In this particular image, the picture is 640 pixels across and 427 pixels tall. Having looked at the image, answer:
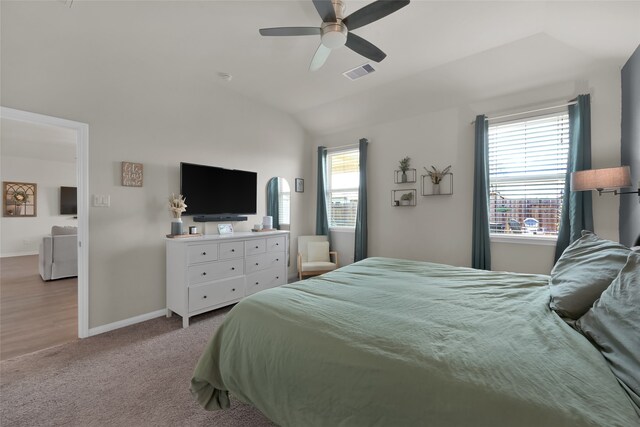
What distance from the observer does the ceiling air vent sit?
3.12 m

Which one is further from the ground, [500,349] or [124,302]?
[500,349]

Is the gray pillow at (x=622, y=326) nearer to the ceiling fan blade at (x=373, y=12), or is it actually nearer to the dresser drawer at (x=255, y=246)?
the ceiling fan blade at (x=373, y=12)

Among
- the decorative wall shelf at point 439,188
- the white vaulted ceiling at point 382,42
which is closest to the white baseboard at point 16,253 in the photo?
the white vaulted ceiling at point 382,42

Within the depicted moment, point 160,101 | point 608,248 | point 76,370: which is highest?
point 160,101

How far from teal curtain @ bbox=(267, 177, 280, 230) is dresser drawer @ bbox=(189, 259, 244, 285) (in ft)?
3.88

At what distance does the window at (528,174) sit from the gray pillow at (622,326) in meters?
2.35

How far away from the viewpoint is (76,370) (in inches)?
78.4

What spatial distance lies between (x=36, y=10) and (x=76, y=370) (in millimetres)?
2934

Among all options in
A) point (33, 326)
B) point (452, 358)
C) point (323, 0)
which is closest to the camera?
point (452, 358)

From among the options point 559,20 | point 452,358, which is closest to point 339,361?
point 452,358

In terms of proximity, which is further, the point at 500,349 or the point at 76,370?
the point at 76,370

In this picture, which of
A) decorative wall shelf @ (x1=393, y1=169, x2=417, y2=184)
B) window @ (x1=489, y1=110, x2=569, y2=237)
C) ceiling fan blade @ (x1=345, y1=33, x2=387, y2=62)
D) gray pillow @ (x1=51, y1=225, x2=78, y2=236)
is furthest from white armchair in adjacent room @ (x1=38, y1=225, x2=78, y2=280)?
window @ (x1=489, y1=110, x2=569, y2=237)

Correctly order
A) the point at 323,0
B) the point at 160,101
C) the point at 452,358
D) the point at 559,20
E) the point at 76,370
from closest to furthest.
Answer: the point at 452,358 → the point at 323,0 → the point at 76,370 → the point at 559,20 → the point at 160,101

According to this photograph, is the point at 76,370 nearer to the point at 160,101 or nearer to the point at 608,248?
the point at 160,101
